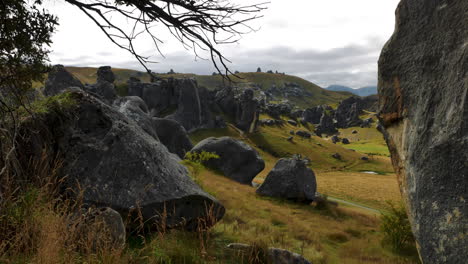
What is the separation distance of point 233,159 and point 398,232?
20.4 m

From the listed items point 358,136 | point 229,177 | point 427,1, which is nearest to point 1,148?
point 427,1

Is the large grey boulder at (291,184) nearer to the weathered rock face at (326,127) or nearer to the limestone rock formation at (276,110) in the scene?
the limestone rock formation at (276,110)

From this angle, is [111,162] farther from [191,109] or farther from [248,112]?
[248,112]

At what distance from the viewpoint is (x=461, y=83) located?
4809mm

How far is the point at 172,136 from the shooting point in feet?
111

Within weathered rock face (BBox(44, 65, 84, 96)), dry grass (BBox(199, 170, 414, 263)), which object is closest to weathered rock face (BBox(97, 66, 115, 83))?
weathered rock face (BBox(44, 65, 84, 96))

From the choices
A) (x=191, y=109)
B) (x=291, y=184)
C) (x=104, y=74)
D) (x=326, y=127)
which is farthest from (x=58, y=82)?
(x=326, y=127)

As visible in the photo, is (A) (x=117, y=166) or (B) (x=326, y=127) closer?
(A) (x=117, y=166)

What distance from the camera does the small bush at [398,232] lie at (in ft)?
37.4

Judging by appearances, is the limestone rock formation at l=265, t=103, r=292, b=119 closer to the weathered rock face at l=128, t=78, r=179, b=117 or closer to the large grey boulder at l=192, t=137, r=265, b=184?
the weathered rock face at l=128, t=78, r=179, b=117

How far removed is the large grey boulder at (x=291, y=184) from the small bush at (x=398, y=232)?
9797 mm

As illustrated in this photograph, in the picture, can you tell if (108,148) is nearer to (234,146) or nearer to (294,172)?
(294,172)

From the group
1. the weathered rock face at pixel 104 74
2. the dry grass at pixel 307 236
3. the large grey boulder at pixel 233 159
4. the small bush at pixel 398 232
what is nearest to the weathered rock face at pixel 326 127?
the weathered rock face at pixel 104 74

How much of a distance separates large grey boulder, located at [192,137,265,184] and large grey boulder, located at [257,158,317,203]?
7537 millimetres
